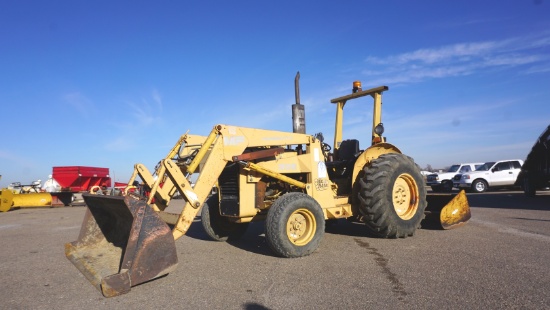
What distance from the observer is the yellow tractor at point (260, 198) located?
4234mm

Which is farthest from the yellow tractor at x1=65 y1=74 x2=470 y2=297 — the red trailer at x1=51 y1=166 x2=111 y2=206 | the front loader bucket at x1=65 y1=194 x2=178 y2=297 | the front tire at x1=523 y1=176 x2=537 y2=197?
the red trailer at x1=51 y1=166 x2=111 y2=206

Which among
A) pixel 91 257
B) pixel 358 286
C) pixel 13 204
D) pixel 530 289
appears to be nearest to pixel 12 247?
pixel 91 257

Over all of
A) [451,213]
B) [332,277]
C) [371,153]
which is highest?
[371,153]

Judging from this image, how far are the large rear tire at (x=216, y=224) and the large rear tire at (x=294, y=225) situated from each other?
169 cm

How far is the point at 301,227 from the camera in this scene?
5840mm

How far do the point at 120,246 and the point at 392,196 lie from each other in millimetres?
4391

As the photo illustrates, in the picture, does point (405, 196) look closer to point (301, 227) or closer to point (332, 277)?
point (301, 227)

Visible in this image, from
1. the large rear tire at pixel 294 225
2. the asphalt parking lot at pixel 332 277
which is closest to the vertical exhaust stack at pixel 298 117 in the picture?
the large rear tire at pixel 294 225

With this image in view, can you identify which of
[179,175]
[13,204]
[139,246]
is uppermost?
[179,175]

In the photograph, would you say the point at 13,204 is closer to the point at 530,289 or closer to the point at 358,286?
the point at 358,286

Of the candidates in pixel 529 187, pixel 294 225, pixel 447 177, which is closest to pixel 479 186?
pixel 447 177

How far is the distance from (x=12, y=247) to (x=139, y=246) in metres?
5.32

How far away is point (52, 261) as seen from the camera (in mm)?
6031

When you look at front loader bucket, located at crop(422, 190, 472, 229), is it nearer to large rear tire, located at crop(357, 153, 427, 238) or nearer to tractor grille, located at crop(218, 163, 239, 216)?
large rear tire, located at crop(357, 153, 427, 238)
